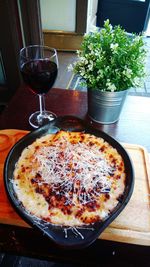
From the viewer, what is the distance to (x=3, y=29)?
1.77 m

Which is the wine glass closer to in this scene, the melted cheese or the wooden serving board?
the melted cheese

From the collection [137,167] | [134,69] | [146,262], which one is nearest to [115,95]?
[134,69]

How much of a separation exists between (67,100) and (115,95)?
12.1 inches

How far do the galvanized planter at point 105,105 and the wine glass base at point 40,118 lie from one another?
163 millimetres

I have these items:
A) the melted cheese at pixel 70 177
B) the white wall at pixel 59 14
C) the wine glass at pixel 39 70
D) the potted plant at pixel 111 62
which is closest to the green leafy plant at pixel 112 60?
the potted plant at pixel 111 62

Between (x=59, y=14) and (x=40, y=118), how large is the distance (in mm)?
2348

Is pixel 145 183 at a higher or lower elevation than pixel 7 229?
higher

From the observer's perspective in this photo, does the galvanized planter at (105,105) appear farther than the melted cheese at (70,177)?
Yes

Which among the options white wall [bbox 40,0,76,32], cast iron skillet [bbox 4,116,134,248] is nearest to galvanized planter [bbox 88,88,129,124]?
cast iron skillet [bbox 4,116,134,248]

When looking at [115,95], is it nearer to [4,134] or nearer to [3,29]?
[4,134]

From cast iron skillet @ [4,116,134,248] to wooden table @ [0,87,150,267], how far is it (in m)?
0.08

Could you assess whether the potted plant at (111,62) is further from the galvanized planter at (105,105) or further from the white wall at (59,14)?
the white wall at (59,14)

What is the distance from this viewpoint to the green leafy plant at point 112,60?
751 millimetres

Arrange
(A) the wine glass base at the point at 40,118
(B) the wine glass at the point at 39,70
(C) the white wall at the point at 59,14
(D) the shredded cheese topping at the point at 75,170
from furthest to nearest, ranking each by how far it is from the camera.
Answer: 1. (C) the white wall at the point at 59,14
2. (A) the wine glass base at the point at 40,118
3. (B) the wine glass at the point at 39,70
4. (D) the shredded cheese topping at the point at 75,170
